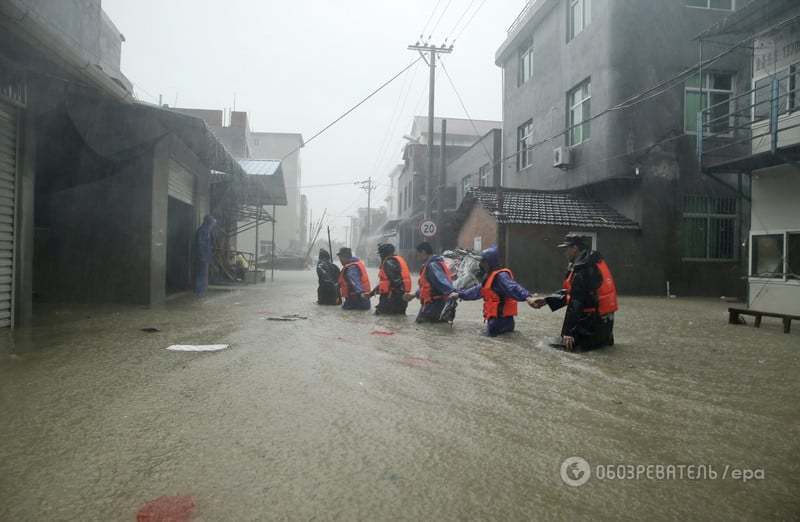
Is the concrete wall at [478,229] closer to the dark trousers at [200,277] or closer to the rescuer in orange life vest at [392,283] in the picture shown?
the rescuer in orange life vest at [392,283]

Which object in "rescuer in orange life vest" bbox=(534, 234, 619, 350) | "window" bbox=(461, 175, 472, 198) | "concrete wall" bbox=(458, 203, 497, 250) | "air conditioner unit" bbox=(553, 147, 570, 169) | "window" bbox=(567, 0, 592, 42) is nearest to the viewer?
"rescuer in orange life vest" bbox=(534, 234, 619, 350)

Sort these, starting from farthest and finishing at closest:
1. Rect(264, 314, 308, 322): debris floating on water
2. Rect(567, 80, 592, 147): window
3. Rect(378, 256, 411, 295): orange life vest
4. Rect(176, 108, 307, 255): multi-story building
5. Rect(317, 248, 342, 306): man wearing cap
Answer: Rect(176, 108, 307, 255): multi-story building
Rect(567, 80, 592, 147): window
Rect(317, 248, 342, 306): man wearing cap
Rect(378, 256, 411, 295): orange life vest
Rect(264, 314, 308, 322): debris floating on water

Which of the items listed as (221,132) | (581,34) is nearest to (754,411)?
(581,34)

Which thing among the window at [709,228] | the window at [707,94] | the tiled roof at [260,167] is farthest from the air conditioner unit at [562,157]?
the tiled roof at [260,167]

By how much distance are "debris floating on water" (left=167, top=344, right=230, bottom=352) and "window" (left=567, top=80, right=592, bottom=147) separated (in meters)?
16.2

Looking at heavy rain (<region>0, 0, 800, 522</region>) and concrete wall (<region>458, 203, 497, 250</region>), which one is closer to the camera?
heavy rain (<region>0, 0, 800, 522</region>)

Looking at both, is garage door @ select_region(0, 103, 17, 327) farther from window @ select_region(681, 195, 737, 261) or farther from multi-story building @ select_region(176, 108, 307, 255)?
multi-story building @ select_region(176, 108, 307, 255)

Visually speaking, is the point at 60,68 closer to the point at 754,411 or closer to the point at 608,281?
the point at 608,281

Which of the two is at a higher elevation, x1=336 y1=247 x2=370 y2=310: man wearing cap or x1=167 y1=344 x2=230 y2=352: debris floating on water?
x1=336 y1=247 x2=370 y2=310: man wearing cap

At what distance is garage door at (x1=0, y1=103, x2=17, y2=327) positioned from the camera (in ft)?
22.3

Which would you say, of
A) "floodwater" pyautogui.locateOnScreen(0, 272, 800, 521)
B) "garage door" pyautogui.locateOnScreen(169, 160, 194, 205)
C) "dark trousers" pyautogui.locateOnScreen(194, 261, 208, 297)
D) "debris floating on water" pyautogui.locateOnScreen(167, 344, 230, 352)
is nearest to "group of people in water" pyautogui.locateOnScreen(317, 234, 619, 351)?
"floodwater" pyautogui.locateOnScreen(0, 272, 800, 521)

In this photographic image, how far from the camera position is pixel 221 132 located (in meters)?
38.1

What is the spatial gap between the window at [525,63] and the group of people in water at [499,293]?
17.1 m

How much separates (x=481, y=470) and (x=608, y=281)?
14.3ft
